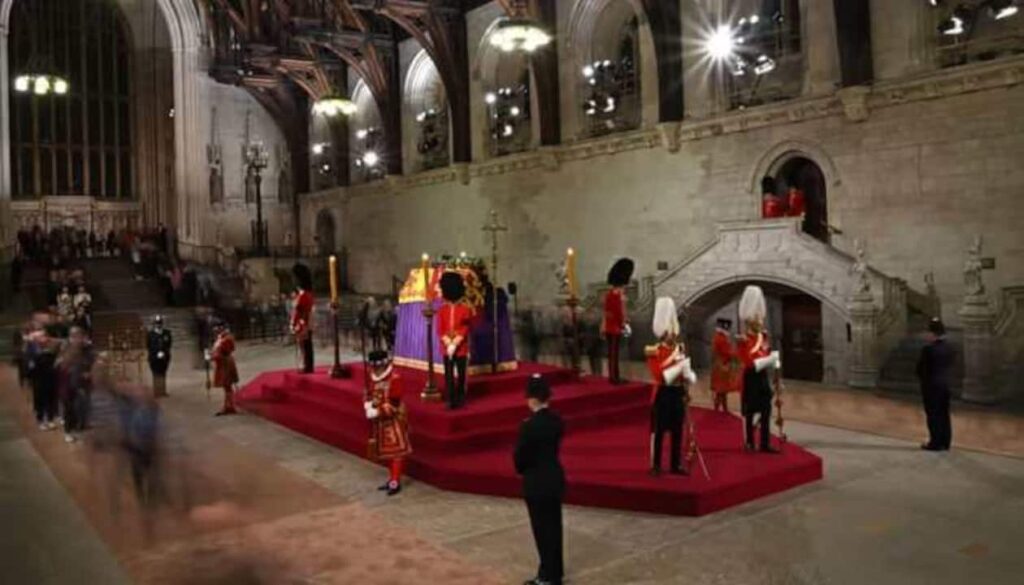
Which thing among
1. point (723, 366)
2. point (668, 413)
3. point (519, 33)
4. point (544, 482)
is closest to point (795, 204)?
point (519, 33)

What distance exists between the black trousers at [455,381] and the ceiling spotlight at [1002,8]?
10601 millimetres

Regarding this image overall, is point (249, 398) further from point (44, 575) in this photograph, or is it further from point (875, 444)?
point (875, 444)

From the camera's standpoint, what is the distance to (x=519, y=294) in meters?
21.6

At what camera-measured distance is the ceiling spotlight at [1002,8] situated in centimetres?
1254

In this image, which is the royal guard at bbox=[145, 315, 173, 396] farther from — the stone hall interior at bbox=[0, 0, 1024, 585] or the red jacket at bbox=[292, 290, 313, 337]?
the red jacket at bbox=[292, 290, 313, 337]

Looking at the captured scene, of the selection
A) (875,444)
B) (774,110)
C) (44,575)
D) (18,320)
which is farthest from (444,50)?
(44,575)

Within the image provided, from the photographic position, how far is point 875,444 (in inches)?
353

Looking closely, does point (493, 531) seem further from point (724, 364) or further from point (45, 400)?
point (45, 400)

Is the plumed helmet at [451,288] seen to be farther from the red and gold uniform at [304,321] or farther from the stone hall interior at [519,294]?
the red and gold uniform at [304,321]

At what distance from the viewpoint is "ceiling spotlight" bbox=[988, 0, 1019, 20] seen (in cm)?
1254

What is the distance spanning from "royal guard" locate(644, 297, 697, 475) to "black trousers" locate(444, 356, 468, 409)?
2463mm

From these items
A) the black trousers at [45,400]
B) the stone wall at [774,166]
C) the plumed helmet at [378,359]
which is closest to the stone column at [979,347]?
the stone wall at [774,166]

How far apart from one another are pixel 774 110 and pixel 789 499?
32.7 ft

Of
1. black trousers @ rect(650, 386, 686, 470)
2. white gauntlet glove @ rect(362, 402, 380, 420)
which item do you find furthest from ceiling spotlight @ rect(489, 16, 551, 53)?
black trousers @ rect(650, 386, 686, 470)
